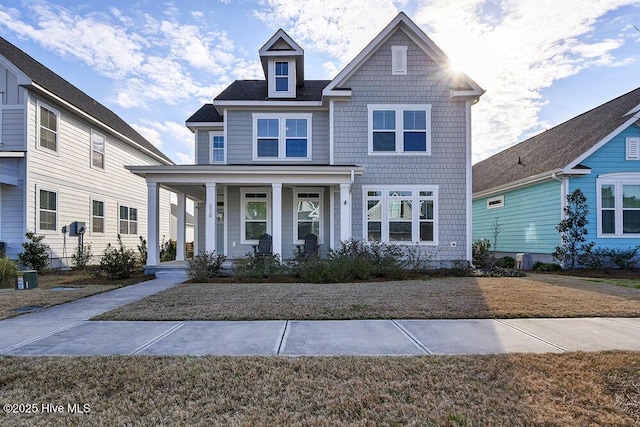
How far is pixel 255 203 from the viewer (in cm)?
1398

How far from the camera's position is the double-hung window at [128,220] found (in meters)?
19.3

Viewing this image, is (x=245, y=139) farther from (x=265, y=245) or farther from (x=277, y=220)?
(x=265, y=245)

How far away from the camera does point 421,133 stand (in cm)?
1332

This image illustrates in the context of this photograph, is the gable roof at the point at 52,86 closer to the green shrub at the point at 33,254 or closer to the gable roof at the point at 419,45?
the green shrub at the point at 33,254

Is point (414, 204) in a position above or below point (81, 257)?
above

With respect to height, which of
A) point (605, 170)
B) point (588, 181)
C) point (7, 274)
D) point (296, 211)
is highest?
point (605, 170)

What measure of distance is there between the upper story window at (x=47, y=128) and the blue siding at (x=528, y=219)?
59.4ft

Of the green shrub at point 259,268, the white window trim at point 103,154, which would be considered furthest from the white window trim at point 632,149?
the white window trim at point 103,154

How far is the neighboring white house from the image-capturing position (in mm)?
12523

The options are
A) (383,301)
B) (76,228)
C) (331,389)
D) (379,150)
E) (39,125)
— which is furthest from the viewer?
(76,228)

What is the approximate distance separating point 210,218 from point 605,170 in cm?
1367

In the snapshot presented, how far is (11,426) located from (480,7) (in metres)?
13.8

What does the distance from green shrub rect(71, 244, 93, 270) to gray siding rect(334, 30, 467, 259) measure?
998 centimetres

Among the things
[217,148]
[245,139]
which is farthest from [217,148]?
[245,139]
